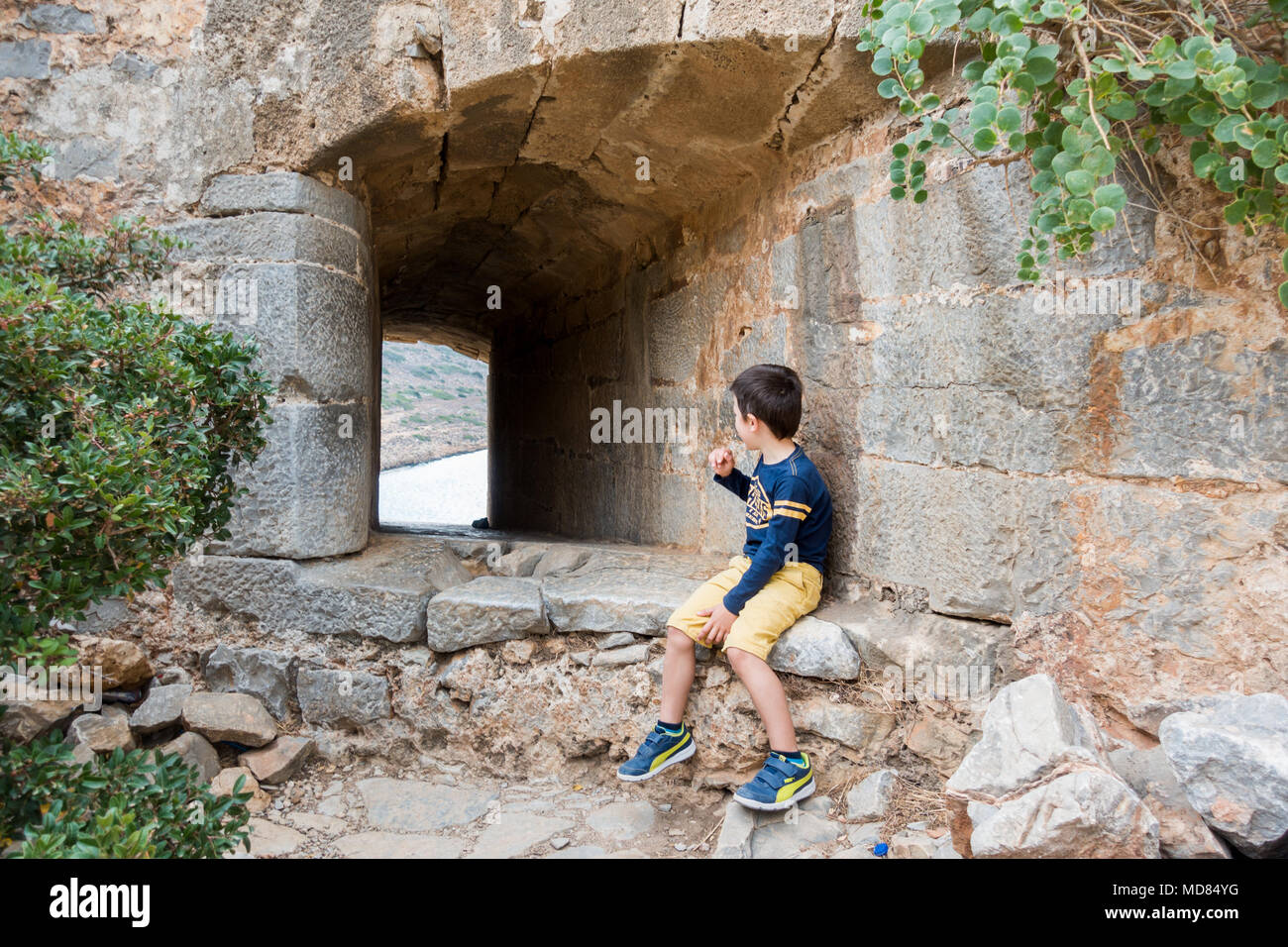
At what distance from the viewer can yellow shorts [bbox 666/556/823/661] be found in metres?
2.24

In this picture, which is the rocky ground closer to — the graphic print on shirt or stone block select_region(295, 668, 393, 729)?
stone block select_region(295, 668, 393, 729)

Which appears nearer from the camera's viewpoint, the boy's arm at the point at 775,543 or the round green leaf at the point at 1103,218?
the round green leaf at the point at 1103,218

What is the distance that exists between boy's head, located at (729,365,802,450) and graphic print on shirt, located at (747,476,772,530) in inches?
4.6

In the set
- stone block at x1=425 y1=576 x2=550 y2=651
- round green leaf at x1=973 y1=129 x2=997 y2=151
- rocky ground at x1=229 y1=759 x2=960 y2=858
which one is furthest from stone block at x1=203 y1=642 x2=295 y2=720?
round green leaf at x1=973 y1=129 x2=997 y2=151

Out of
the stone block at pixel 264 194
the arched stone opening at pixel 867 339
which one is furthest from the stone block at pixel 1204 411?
the stone block at pixel 264 194

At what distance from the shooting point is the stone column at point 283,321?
2.70 meters

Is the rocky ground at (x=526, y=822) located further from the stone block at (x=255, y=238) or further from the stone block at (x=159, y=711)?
the stone block at (x=255, y=238)

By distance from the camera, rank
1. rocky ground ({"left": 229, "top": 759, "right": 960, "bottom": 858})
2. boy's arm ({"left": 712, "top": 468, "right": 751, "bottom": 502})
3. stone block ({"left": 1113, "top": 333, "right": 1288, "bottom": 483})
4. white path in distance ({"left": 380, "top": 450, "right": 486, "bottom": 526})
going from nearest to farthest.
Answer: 1. stone block ({"left": 1113, "top": 333, "right": 1288, "bottom": 483})
2. rocky ground ({"left": 229, "top": 759, "right": 960, "bottom": 858})
3. boy's arm ({"left": 712, "top": 468, "right": 751, "bottom": 502})
4. white path in distance ({"left": 380, "top": 450, "right": 486, "bottom": 526})

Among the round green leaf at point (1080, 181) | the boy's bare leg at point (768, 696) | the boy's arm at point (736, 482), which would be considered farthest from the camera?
the boy's arm at point (736, 482)

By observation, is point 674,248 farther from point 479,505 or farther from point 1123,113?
point 479,505

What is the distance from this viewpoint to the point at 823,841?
2039 mm

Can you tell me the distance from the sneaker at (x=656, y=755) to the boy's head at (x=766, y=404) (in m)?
0.83

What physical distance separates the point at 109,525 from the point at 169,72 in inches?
76.7

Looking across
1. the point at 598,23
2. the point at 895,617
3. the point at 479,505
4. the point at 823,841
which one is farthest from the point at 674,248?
the point at 479,505
